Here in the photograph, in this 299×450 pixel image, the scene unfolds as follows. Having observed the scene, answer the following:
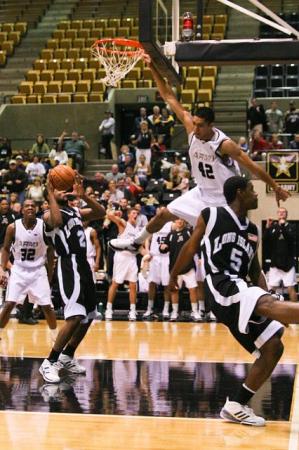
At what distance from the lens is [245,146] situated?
708 inches

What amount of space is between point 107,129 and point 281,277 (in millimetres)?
8063

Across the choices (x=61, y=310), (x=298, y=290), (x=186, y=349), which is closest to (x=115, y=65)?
(x=186, y=349)

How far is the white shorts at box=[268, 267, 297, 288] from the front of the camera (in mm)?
14188

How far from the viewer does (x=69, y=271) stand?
8.20 m

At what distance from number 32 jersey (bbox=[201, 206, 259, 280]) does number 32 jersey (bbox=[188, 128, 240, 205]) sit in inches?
30.3

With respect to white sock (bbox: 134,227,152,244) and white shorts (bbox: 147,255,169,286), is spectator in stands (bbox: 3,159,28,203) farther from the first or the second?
white sock (bbox: 134,227,152,244)

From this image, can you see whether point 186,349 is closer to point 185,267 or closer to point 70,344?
point 70,344

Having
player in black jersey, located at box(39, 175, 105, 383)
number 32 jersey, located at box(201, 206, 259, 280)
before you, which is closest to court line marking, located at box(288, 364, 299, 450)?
number 32 jersey, located at box(201, 206, 259, 280)

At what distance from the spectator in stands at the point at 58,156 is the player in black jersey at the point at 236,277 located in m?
12.6

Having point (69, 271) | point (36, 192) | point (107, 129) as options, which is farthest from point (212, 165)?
point (107, 129)

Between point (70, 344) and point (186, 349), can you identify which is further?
point (186, 349)

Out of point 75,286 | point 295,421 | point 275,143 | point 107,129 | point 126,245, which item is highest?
point 107,129

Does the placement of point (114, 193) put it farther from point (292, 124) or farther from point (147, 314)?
point (292, 124)

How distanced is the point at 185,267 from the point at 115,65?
5.60 m
